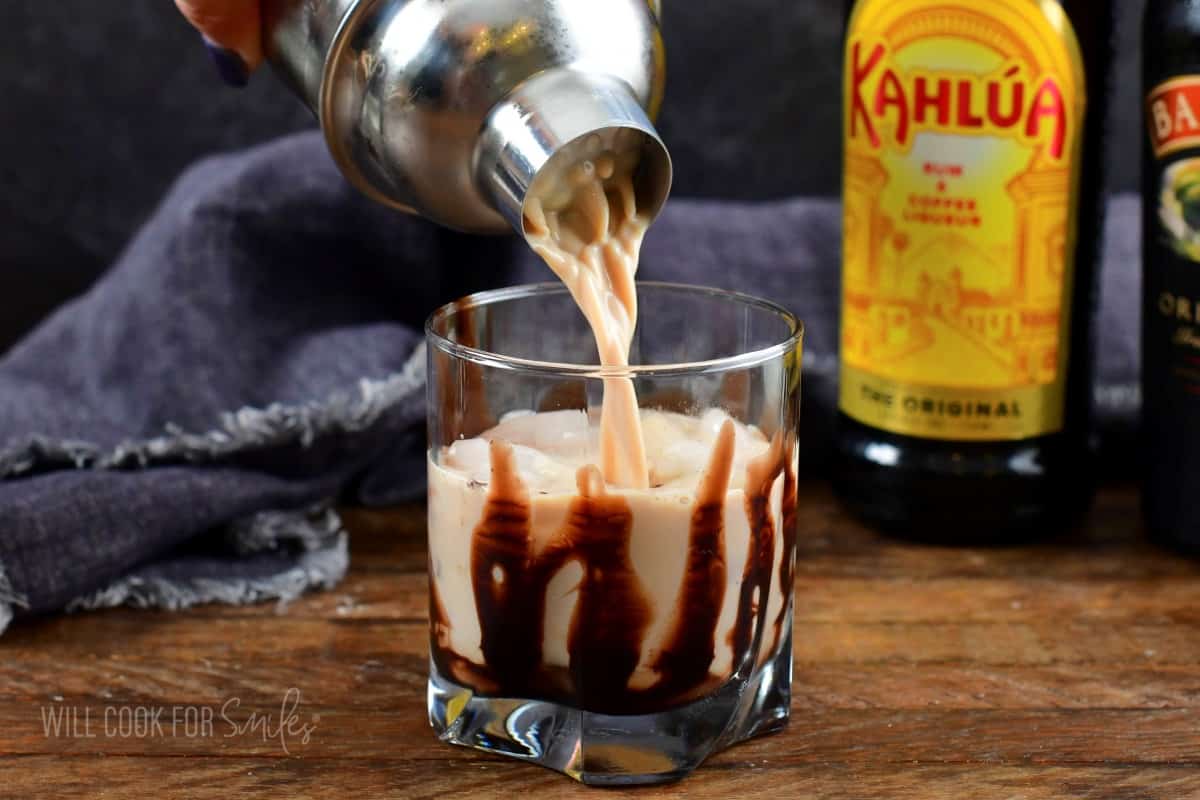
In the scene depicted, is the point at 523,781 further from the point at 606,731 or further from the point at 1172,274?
the point at 1172,274

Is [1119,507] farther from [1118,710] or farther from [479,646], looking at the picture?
[479,646]

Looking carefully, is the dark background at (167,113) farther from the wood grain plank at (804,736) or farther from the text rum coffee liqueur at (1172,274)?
the wood grain plank at (804,736)

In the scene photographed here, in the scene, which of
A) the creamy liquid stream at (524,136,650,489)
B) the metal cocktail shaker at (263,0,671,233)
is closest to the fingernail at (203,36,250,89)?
the metal cocktail shaker at (263,0,671,233)

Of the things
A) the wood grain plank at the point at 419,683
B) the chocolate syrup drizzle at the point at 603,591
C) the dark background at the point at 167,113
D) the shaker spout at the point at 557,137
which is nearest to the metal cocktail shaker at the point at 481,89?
the shaker spout at the point at 557,137

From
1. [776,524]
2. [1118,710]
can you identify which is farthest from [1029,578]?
[776,524]

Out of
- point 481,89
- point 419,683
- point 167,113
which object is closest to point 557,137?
point 481,89
